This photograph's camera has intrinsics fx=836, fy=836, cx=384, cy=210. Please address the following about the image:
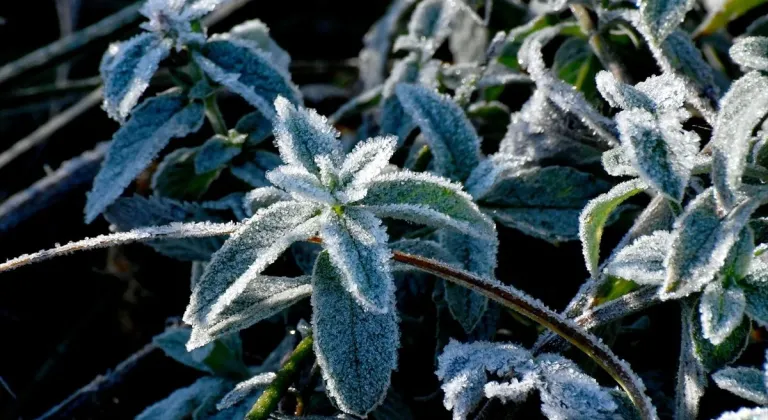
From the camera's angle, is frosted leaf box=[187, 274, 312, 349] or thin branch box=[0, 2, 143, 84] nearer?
frosted leaf box=[187, 274, 312, 349]

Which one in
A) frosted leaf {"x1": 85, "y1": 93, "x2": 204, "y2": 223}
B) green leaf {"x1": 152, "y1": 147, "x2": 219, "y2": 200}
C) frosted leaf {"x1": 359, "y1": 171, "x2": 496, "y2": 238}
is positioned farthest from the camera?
green leaf {"x1": 152, "y1": 147, "x2": 219, "y2": 200}

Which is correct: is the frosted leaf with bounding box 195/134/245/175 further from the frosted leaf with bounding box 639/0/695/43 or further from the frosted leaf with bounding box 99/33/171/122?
the frosted leaf with bounding box 639/0/695/43

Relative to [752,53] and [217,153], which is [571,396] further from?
[217,153]

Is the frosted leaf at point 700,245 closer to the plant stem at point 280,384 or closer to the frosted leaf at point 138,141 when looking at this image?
the plant stem at point 280,384

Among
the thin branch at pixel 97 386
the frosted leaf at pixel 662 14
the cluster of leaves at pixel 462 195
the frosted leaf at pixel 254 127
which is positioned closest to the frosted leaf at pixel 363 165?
the cluster of leaves at pixel 462 195

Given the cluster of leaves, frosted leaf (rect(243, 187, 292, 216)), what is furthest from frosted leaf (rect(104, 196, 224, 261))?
frosted leaf (rect(243, 187, 292, 216))

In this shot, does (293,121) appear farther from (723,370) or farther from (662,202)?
(723,370)
